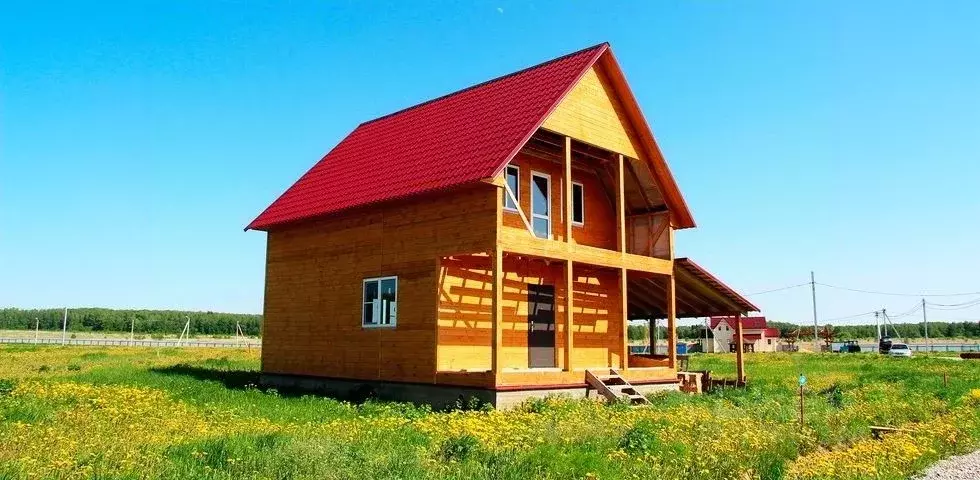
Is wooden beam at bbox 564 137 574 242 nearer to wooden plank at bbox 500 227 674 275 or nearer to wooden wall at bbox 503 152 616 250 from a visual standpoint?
wooden plank at bbox 500 227 674 275

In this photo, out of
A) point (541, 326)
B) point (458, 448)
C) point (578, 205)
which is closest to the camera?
point (458, 448)

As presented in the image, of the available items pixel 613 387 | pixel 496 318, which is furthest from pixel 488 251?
pixel 613 387

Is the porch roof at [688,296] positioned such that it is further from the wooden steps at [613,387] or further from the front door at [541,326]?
the wooden steps at [613,387]

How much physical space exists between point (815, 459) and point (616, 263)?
8.69 metres

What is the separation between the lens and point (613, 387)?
59.3ft

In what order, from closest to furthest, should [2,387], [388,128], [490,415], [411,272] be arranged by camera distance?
[490,415], [2,387], [411,272], [388,128]

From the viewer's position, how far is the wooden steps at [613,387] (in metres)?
17.5

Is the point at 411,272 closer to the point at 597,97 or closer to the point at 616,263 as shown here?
the point at 616,263

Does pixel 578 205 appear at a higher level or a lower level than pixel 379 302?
higher

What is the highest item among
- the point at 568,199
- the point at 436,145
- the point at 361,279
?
the point at 436,145

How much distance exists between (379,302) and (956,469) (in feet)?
41.0

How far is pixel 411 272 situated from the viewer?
18.1m

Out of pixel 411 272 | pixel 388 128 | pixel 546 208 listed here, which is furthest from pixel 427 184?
pixel 388 128

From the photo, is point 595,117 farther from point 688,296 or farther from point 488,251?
Result: point 688,296
